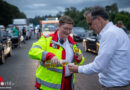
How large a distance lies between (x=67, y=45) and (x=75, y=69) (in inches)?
22.4

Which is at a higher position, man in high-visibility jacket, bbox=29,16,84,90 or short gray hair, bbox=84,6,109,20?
short gray hair, bbox=84,6,109,20

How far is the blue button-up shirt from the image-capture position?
2.35 m

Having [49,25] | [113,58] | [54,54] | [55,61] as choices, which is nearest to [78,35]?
[49,25]

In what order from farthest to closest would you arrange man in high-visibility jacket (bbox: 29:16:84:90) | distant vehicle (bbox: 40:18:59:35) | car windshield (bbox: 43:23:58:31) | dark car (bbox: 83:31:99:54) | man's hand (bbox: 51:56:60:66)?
distant vehicle (bbox: 40:18:59:35) → car windshield (bbox: 43:23:58:31) → dark car (bbox: 83:31:99:54) → man in high-visibility jacket (bbox: 29:16:84:90) → man's hand (bbox: 51:56:60:66)

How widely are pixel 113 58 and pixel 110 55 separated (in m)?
0.07

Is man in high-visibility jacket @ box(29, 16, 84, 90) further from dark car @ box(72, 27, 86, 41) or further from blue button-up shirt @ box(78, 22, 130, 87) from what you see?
dark car @ box(72, 27, 86, 41)

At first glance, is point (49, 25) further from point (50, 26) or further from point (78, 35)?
point (78, 35)

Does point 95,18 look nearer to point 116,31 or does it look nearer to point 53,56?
point 116,31

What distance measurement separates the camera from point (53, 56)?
2738 mm

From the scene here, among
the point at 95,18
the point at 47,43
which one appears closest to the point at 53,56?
the point at 47,43

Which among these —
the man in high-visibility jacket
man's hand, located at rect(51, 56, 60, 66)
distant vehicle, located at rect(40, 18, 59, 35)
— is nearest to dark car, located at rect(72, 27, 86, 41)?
distant vehicle, located at rect(40, 18, 59, 35)

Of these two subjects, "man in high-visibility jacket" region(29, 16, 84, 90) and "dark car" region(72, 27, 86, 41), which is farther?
"dark car" region(72, 27, 86, 41)

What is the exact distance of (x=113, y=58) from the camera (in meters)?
2.40

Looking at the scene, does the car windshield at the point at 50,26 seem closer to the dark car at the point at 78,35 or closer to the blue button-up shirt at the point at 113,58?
the dark car at the point at 78,35
